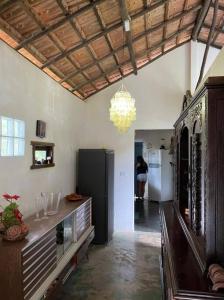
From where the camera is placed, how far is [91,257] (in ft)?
15.2

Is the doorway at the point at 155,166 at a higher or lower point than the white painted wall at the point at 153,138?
lower

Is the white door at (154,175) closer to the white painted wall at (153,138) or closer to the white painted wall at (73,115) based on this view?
the white painted wall at (153,138)

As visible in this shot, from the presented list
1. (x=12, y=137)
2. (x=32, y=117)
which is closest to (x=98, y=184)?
(x=32, y=117)

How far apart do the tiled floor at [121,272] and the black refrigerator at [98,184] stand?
1.12ft

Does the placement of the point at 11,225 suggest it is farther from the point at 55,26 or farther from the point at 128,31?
the point at 128,31

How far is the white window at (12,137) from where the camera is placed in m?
2.81

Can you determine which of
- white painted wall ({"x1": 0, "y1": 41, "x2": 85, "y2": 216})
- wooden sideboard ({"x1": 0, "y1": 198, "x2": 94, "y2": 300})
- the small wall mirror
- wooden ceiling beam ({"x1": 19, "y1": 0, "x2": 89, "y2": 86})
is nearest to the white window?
white painted wall ({"x1": 0, "y1": 41, "x2": 85, "y2": 216})

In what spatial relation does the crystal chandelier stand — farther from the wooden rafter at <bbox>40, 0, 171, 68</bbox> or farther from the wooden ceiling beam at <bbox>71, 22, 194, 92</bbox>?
the wooden ceiling beam at <bbox>71, 22, 194, 92</bbox>

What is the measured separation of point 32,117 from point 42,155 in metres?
0.63

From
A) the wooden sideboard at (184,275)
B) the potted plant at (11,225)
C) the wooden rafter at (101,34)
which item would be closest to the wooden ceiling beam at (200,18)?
the wooden rafter at (101,34)

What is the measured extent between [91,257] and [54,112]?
251cm

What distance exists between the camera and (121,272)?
4.06 m

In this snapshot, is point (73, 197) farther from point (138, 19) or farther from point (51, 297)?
point (138, 19)

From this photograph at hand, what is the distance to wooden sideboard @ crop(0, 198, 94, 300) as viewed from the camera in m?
2.15
